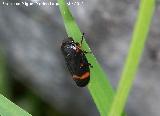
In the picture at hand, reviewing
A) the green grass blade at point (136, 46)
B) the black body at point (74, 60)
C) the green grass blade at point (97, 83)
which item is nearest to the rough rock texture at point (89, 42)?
the black body at point (74, 60)

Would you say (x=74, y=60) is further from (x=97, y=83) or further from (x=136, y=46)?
(x=136, y=46)

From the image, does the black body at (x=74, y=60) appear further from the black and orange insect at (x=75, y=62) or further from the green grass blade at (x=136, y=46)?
the green grass blade at (x=136, y=46)

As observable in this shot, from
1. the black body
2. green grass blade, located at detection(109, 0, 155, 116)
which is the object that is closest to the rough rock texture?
the black body

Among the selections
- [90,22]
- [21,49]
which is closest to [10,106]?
[90,22]

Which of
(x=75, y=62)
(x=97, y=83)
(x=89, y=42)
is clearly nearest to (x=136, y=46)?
(x=97, y=83)

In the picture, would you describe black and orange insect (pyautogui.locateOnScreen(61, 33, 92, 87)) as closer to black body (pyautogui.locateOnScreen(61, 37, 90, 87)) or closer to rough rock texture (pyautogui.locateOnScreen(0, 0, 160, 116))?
black body (pyautogui.locateOnScreen(61, 37, 90, 87))

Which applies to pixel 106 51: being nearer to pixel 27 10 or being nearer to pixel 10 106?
pixel 27 10
